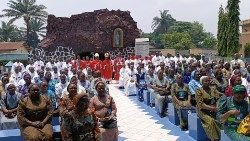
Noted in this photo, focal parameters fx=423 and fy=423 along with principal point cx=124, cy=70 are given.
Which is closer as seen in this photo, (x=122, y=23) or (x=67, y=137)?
(x=67, y=137)

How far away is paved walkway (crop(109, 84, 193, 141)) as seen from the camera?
8758 millimetres

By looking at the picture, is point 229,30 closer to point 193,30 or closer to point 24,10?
point 24,10

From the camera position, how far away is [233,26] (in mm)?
33750

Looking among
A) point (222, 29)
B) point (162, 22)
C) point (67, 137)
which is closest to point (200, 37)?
point (162, 22)

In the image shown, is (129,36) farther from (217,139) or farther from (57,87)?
(217,139)

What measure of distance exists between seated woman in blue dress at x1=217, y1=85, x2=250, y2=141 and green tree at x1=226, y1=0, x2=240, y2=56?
2811 cm

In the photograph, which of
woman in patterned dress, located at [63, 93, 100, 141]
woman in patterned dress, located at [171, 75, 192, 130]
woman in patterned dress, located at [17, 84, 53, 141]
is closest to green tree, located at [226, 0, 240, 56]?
woman in patterned dress, located at [171, 75, 192, 130]

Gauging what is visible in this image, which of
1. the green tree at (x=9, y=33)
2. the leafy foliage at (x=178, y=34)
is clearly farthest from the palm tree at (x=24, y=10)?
the leafy foliage at (x=178, y=34)

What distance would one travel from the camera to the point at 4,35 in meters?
60.7

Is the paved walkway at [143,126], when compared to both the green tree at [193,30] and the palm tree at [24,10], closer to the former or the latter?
the palm tree at [24,10]

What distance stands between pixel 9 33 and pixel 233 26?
3714 centimetres

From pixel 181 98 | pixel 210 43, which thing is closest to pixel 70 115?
pixel 181 98

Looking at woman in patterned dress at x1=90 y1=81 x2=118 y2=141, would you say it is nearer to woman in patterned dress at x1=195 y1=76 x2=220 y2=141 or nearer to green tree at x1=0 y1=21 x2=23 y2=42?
woman in patterned dress at x1=195 y1=76 x2=220 y2=141

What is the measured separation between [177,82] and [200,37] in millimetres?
74317
